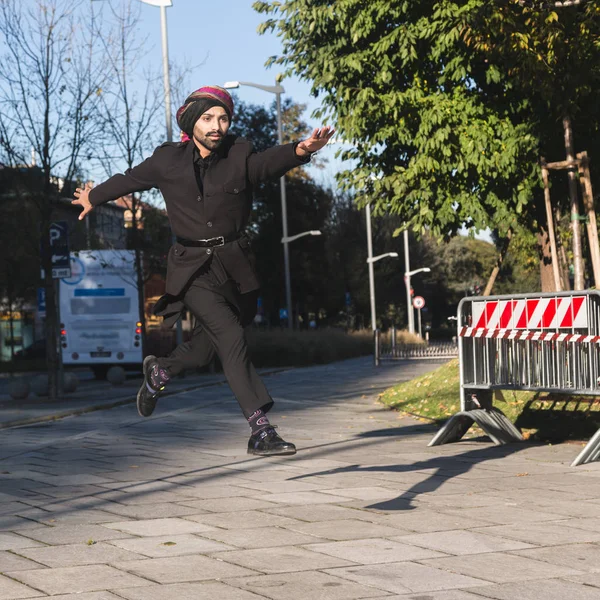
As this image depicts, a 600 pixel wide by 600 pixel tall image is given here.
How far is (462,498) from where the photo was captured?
7.15 meters

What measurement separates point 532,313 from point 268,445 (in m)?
5.01

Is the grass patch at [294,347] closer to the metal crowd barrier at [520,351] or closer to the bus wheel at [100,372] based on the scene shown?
the bus wheel at [100,372]

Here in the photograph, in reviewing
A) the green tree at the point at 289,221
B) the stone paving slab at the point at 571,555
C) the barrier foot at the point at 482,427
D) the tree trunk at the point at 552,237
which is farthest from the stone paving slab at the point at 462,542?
the green tree at the point at 289,221

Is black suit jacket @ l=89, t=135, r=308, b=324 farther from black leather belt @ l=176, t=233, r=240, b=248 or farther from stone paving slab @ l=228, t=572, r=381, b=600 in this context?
stone paving slab @ l=228, t=572, r=381, b=600

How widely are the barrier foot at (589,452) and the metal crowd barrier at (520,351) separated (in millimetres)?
20

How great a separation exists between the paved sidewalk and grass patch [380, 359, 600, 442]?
2.98 feet

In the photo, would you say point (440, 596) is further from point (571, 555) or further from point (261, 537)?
point (261, 537)

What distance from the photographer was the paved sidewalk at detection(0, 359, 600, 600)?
4750mm

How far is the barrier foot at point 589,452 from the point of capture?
28.9 ft

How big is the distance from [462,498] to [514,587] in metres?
2.53

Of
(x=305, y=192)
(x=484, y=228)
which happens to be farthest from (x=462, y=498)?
(x=305, y=192)

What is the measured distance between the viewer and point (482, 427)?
34.4ft

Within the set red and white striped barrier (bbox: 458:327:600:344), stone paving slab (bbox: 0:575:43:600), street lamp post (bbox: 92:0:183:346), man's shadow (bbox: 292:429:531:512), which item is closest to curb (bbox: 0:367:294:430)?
red and white striped barrier (bbox: 458:327:600:344)

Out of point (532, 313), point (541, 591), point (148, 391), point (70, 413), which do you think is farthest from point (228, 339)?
point (70, 413)
